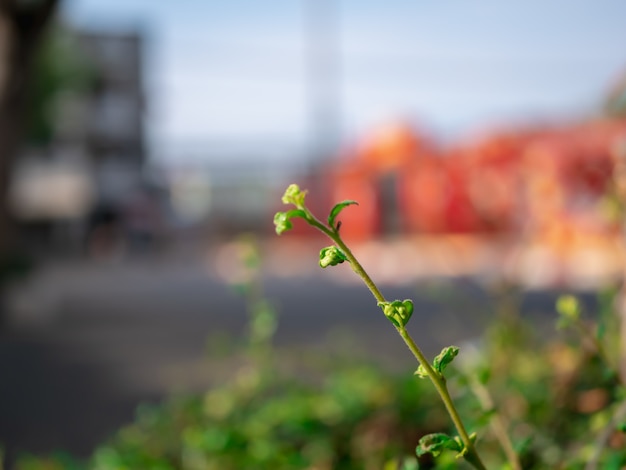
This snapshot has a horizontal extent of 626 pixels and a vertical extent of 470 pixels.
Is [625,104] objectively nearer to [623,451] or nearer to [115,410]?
[623,451]

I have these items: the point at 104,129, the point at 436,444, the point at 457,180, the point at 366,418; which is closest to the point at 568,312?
the point at 436,444

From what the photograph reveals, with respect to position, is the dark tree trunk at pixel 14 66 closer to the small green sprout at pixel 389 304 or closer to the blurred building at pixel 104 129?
the small green sprout at pixel 389 304

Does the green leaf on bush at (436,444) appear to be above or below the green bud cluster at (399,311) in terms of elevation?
below

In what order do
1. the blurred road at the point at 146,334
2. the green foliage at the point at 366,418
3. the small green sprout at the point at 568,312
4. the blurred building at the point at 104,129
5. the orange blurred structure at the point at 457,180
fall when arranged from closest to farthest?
1. the small green sprout at the point at 568,312
2. the green foliage at the point at 366,418
3. the blurred road at the point at 146,334
4. the orange blurred structure at the point at 457,180
5. the blurred building at the point at 104,129

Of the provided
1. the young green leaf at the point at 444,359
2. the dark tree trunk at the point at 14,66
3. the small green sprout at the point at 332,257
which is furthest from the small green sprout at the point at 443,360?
the dark tree trunk at the point at 14,66

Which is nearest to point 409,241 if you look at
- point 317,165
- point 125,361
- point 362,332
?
point 317,165

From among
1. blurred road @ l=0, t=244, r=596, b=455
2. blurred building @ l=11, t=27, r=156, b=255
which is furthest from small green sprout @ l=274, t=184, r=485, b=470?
blurred building @ l=11, t=27, r=156, b=255
